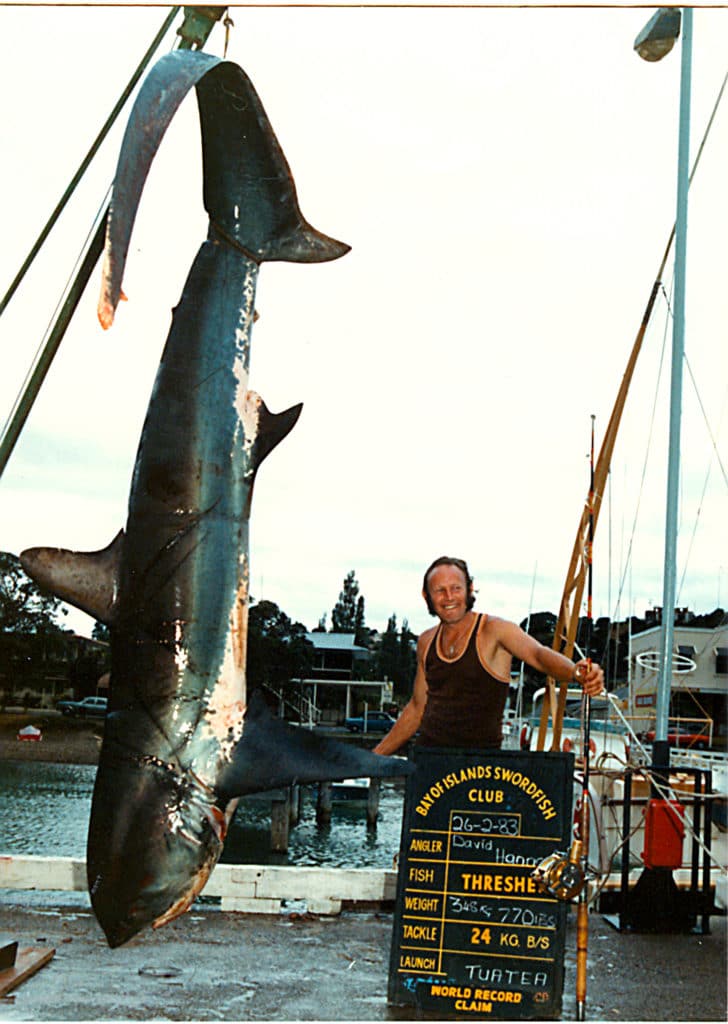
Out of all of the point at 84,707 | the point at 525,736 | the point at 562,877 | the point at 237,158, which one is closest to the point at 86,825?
the point at 84,707

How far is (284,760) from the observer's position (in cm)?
178

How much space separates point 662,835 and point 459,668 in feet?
3.23

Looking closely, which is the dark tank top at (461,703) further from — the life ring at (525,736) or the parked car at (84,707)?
the parked car at (84,707)

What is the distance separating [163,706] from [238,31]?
1.48 m

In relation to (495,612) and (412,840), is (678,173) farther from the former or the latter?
(412,840)

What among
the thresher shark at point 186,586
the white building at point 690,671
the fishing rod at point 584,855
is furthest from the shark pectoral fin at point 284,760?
the white building at point 690,671

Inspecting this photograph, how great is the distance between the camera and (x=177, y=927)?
8.57ft

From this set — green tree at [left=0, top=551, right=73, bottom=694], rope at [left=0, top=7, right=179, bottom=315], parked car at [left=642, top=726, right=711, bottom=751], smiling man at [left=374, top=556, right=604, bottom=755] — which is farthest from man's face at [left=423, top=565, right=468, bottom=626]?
rope at [left=0, top=7, right=179, bottom=315]

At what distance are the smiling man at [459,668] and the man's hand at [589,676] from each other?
0.11 meters

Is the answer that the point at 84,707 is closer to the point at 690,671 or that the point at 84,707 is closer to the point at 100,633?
the point at 100,633

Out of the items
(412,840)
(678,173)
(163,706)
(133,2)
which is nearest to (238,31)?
(133,2)

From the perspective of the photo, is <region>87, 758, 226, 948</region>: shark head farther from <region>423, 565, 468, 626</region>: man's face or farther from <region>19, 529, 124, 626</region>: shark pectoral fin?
<region>423, 565, 468, 626</region>: man's face

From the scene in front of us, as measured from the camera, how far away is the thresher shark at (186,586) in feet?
5.94

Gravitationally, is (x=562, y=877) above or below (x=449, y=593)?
below
